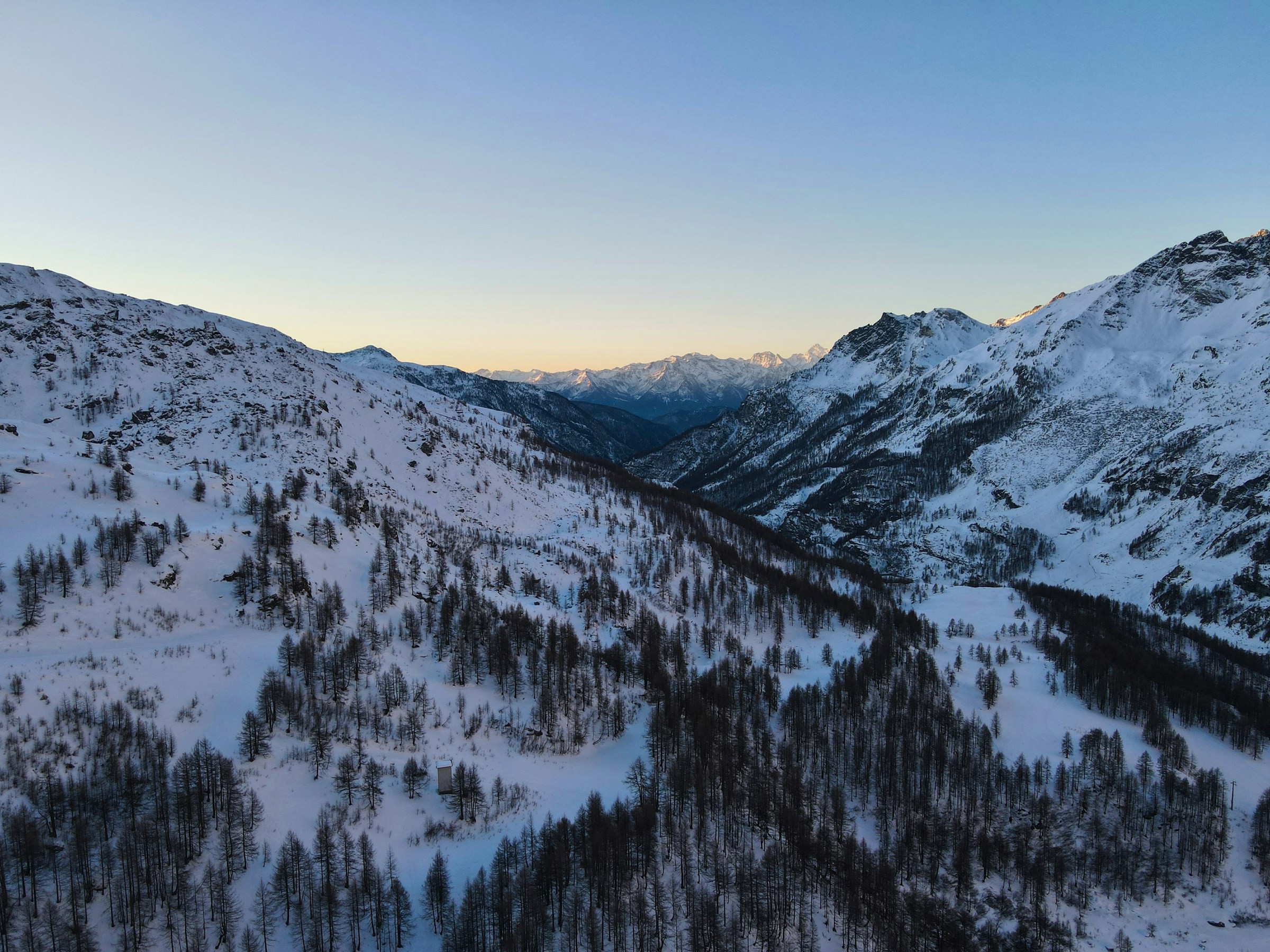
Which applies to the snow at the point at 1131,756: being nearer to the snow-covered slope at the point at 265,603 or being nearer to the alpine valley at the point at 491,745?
the alpine valley at the point at 491,745

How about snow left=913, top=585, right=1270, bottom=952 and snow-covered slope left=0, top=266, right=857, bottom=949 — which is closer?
snow-covered slope left=0, top=266, right=857, bottom=949

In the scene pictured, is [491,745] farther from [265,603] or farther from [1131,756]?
[1131,756]

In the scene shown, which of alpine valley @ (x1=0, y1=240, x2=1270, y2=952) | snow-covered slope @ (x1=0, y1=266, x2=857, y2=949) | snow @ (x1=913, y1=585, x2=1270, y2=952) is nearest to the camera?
alpine valley @ (x1=0, y1=240, x2=1270, y2=952)

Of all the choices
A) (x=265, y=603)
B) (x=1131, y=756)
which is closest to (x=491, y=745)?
(x=265, y=603)

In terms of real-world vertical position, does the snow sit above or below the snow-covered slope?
below

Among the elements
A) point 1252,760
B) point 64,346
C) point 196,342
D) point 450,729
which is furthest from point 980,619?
point 64,346

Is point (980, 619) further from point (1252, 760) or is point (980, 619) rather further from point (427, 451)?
point (427, 451)

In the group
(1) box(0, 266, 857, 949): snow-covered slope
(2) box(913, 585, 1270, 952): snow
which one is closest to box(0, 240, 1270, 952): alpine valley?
(1) box(0, 266, 857, 949): snow-covered slope

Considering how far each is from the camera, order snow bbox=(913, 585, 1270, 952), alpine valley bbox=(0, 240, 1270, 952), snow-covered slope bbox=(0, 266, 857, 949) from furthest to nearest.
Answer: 1. snow bbox=(913, 585, 1270, 952)
2. snow-covered slope bbox=(0, 266, 857, 949)
3. alpine valley bbox=(0, 240, 1270, 952)

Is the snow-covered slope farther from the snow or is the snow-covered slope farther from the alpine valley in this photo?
the snow

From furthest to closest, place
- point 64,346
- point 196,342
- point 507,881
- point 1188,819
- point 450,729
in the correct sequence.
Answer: point 196,342 → point 64,346 → point 1188,819 → point 450,729 → point 507,881

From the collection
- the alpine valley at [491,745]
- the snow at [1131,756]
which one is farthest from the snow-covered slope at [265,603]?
the snow at [1131,756]
